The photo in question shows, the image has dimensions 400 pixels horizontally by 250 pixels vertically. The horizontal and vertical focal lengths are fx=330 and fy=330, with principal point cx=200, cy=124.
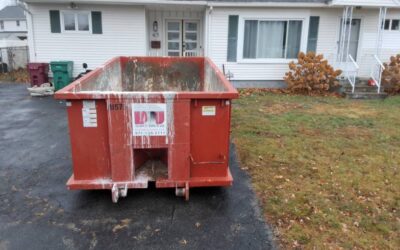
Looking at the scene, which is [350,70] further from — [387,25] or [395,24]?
[395,24]

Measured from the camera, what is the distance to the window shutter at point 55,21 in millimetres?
11109

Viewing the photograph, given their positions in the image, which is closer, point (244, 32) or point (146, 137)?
point (146, 137)

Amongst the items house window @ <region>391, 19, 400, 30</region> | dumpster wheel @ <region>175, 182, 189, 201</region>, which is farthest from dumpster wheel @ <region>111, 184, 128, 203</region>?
house window @ <region>391, 19, 400, 30</region>

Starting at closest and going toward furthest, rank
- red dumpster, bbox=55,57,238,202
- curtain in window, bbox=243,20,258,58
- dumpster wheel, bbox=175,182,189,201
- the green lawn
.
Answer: the green lawn → red dumpster, bbox=55,57,238,202 → dumpster wheel, bbox=175,182,189,201 → curtain in window, bbox=243,20,258,58

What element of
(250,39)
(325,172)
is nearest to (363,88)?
(250,39)

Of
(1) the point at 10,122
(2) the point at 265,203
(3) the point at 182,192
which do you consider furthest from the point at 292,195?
(1) the point at 10,122

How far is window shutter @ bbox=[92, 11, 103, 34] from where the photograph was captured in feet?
37.0

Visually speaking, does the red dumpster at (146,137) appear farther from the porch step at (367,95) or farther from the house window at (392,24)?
the house window at (392,24)

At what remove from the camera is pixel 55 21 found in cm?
1118

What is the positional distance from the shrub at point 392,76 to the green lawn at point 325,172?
279cm

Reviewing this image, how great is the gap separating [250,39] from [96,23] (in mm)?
5334

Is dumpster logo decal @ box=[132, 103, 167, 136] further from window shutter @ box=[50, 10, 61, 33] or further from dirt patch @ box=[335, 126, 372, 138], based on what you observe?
window shutter @ box=[50, 10, 61, 33]

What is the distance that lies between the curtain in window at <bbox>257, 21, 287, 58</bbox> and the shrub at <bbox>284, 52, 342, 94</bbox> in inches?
34.7

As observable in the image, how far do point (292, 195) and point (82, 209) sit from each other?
7.84 feet
